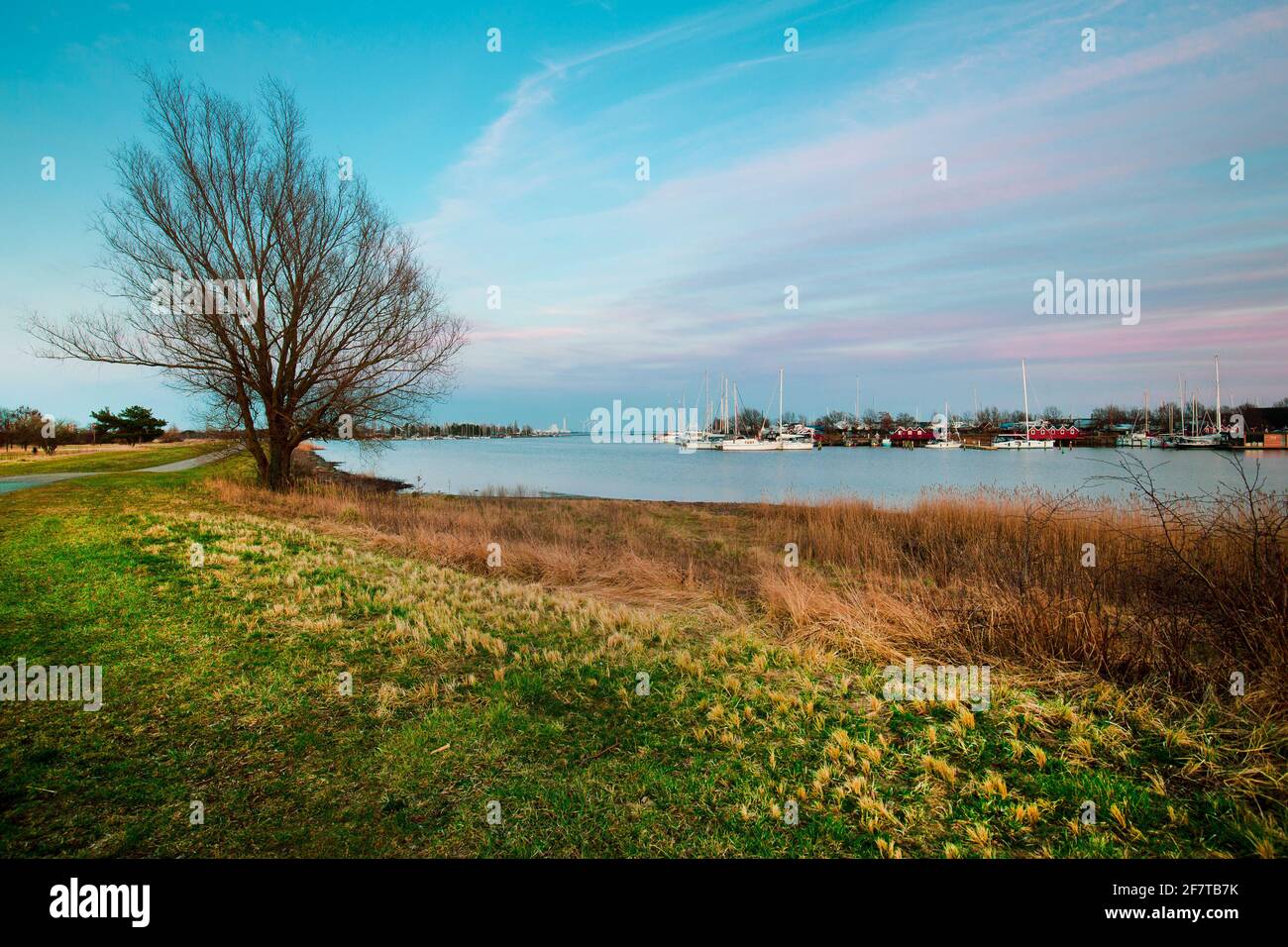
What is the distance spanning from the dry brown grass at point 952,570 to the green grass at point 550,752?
2.41ft

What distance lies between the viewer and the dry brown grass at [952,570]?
5.51 metres

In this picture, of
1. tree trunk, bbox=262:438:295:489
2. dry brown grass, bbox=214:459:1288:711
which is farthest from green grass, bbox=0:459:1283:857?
tree trunk, bbox=262:438:295:489

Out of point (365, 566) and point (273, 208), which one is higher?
point (273, 208)

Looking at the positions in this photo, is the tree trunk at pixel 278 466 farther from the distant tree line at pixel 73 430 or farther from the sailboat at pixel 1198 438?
the sailboat at pixel 1198 438

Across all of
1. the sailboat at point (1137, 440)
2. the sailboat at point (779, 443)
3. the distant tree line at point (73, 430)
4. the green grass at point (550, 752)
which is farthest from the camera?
the sailboat at point (779, 443)

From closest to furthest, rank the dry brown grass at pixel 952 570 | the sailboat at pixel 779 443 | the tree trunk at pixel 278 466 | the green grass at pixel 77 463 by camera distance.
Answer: the dry brown grass at pixel 952 570 → the tree trunk at pixel 278 466 → the green grass at pixel 77 463 → the sailboat at pixel 779 443

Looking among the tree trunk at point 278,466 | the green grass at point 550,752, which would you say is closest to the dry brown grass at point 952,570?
the green grass at point 550,752

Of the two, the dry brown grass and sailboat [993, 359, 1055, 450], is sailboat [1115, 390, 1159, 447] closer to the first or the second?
sailboat [993, 359, 1055, 450]

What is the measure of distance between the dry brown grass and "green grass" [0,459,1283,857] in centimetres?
73

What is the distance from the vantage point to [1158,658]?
209 inches

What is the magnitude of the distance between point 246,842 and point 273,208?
74.8 ft
